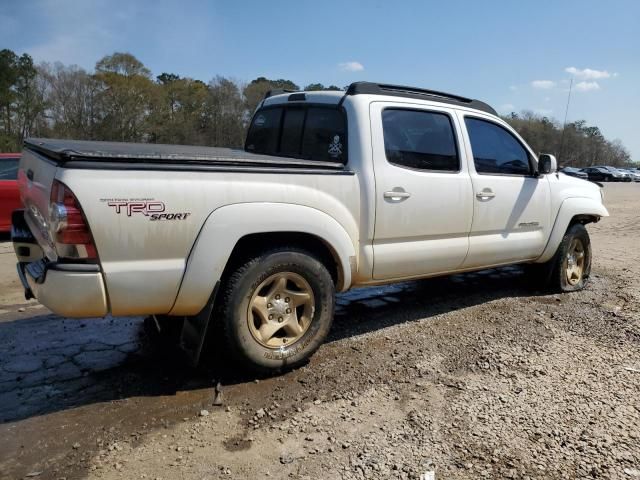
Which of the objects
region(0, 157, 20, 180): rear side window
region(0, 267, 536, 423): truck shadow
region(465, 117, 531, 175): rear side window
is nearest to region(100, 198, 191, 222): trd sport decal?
region(0, 267, 536, 423): truck shadow

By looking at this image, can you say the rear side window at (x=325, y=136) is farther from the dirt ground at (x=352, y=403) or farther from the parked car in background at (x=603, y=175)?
the parked car in background at (x=603, y=175)

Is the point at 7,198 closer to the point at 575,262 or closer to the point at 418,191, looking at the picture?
the point at 418,191

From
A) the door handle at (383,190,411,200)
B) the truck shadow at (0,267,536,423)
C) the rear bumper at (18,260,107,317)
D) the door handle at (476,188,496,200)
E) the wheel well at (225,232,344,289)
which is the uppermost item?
the door handle at (476,188,496,200)

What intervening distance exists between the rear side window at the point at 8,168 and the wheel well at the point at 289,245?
717 centimetres

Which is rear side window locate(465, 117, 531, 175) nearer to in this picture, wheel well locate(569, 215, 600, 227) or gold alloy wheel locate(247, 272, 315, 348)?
wheel well locate(569, 215, 600, 227)

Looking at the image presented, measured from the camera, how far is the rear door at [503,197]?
15.5ft

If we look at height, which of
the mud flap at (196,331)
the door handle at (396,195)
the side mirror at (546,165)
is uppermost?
the side mirror at (546,165)

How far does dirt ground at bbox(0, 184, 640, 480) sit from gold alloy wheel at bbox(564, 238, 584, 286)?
2.94 feet

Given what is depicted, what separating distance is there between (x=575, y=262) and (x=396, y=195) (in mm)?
3162

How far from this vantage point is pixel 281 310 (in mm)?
3602

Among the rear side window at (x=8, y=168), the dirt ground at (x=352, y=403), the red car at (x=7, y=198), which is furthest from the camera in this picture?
the rear side window at (x=8, y=168)

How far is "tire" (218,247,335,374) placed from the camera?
11.0ft

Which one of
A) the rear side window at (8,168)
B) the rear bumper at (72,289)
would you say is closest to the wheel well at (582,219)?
the rear bumper at (72,289)

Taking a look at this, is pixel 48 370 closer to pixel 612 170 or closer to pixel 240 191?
pixel 240 191
